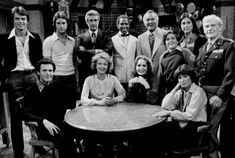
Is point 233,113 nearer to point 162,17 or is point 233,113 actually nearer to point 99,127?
point 99,127

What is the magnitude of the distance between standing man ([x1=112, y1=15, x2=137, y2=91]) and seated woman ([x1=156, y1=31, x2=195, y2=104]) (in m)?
0.45

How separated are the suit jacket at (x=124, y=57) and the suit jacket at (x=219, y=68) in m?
1.00

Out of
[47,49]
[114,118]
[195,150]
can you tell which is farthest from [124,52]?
[195,150]

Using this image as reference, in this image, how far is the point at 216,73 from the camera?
103 inches

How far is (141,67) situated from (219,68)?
2.77ft

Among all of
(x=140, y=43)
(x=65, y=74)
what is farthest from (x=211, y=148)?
(x=65, y=74)

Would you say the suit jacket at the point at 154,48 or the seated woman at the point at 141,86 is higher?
the suit jacket at the point at 154,48

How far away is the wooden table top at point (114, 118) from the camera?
2035 mm

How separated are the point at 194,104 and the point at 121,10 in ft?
19.2

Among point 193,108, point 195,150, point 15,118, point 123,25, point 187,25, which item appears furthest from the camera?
point 123,25

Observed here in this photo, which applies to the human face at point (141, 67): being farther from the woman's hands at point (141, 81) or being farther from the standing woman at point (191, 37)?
the standing woman at point (191, 37)

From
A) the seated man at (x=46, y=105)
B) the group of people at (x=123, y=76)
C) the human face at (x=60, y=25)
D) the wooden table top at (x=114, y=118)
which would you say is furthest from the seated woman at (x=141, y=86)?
the human face at (x=60, y=25)

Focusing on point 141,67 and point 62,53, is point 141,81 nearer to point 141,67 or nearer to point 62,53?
point 141,67

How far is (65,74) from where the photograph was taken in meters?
3.39
